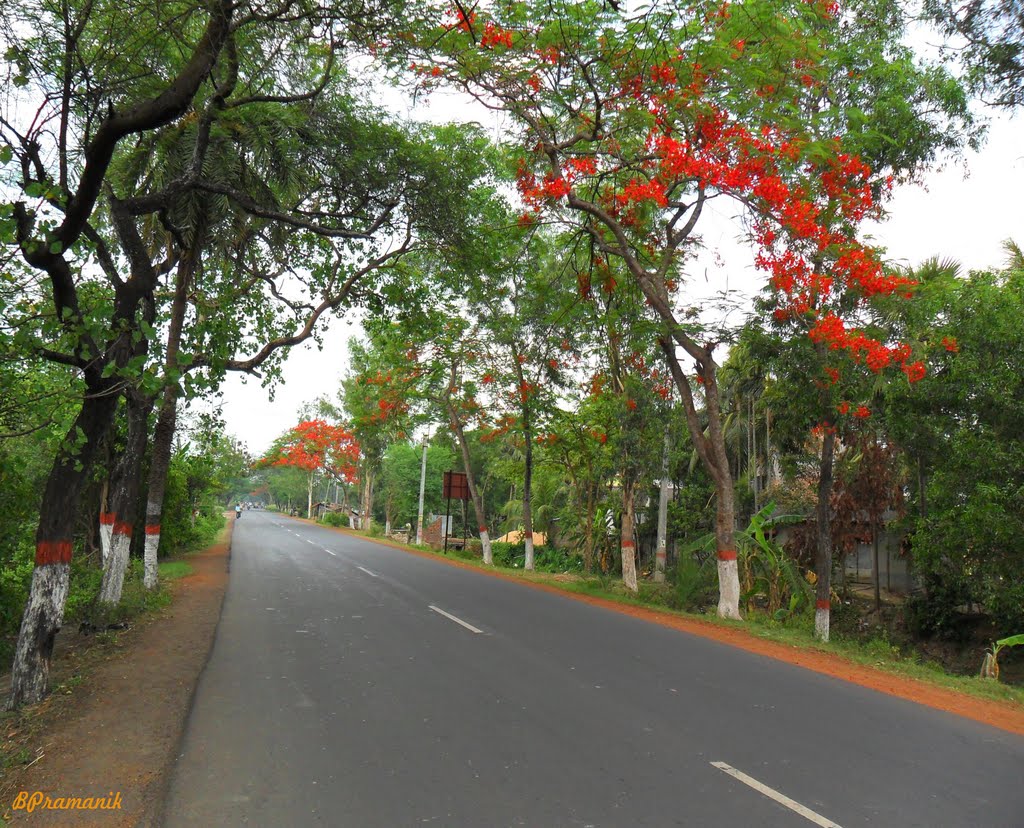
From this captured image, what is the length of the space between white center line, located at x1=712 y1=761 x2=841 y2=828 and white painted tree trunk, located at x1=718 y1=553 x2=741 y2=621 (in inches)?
374

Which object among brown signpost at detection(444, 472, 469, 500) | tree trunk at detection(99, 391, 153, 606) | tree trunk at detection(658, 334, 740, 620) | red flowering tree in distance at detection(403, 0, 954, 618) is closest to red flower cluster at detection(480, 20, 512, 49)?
red flowering tree in distance at detection(403, 0, 954, 618)

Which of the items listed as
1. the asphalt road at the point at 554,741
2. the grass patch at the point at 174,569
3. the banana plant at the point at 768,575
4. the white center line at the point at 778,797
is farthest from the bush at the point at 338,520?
the white center line at the point at 778,797

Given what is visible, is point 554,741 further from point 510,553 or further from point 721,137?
point 510,553

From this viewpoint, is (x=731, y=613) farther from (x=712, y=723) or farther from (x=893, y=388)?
(x=712, y=723)

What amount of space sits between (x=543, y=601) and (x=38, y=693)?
32.8 ft

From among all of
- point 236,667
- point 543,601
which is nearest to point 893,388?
point 543,601

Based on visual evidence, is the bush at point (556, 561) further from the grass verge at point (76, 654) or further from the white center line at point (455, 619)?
the grass verge at point (76, 654)

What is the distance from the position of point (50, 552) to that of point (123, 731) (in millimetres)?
2170

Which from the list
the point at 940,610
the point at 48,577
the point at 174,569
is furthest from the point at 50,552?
the point at 940,610

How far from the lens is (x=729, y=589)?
1455cm

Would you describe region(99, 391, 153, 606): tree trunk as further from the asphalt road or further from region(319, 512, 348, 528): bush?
region(319, 512, 348, 528): bush

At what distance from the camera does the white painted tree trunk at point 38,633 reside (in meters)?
7.02

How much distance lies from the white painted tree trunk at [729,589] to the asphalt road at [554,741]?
4039 millimetres

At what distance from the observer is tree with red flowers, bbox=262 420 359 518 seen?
1984 inches
